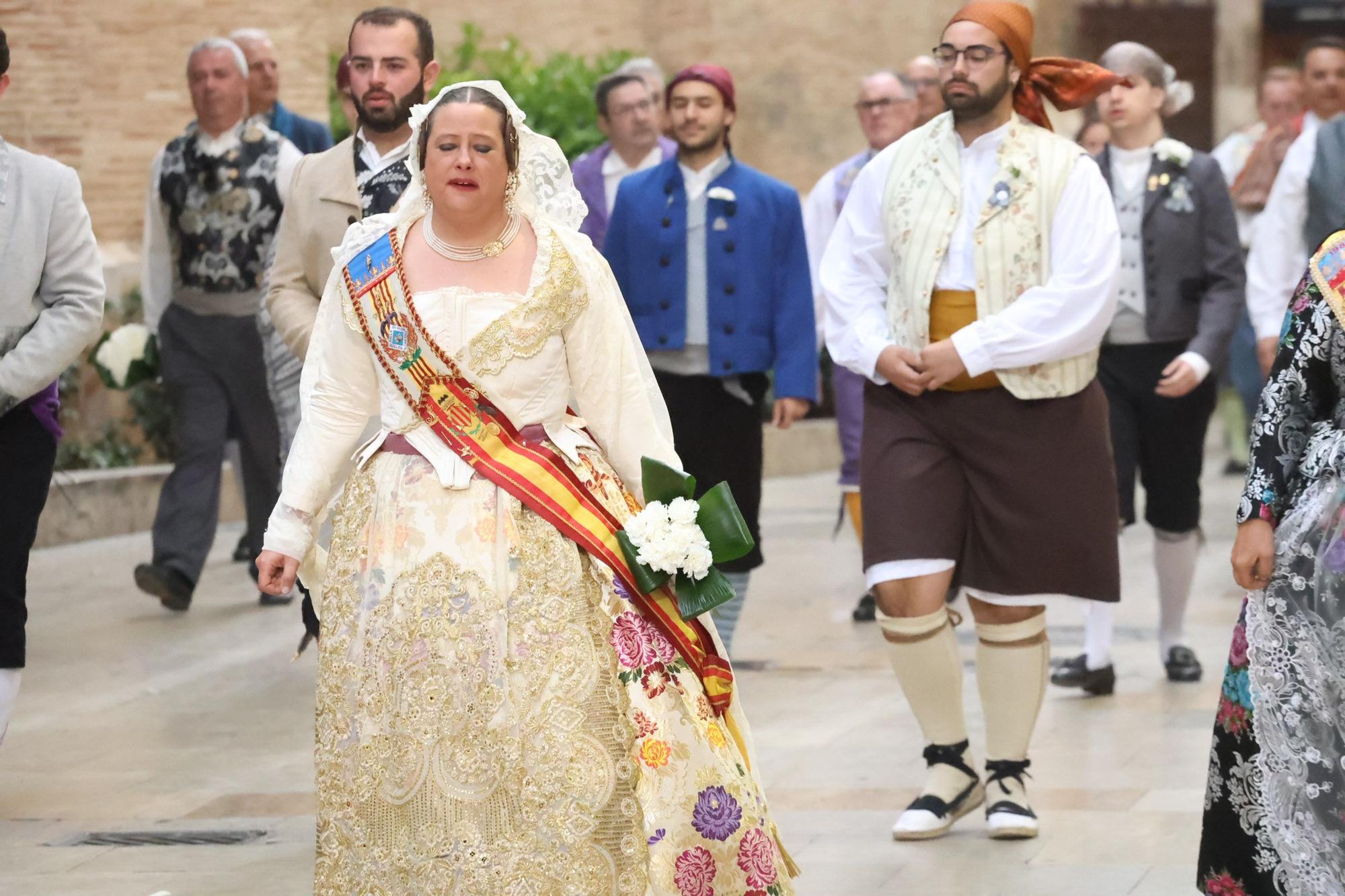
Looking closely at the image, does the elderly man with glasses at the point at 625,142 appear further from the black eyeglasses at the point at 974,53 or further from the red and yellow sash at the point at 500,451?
the red and yellow sash at the point at 500,451

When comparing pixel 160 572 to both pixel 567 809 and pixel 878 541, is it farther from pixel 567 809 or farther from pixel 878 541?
pixel 567 809

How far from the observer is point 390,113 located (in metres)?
6.36

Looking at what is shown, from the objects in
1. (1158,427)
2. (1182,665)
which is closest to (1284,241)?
(1158,427)

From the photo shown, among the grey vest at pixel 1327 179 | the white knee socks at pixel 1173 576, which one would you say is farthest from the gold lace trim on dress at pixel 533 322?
the grey vest at pixel 1327 179

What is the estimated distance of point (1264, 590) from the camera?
491cm

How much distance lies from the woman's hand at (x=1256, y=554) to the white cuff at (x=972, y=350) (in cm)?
131

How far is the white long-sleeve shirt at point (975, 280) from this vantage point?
6078mm

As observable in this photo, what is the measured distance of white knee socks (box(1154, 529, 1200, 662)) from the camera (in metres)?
8.53

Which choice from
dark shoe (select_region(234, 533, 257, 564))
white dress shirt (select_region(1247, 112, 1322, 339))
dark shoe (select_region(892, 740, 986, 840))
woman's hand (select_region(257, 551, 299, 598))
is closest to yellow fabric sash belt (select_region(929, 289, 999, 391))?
dark shoe (select_region(892, 740, 986, 840))

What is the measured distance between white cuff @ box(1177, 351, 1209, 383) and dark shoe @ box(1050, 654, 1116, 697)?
3.66 ft

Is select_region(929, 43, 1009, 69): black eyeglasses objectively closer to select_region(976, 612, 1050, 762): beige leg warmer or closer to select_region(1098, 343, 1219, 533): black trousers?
select_region(976, 612, 1050, 762): beige leg warmer

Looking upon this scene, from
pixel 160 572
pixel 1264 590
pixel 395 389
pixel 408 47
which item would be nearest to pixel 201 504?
pixel 160 572

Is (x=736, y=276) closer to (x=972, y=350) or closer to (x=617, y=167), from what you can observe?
(x=972, y=350)

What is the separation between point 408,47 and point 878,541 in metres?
1.89
